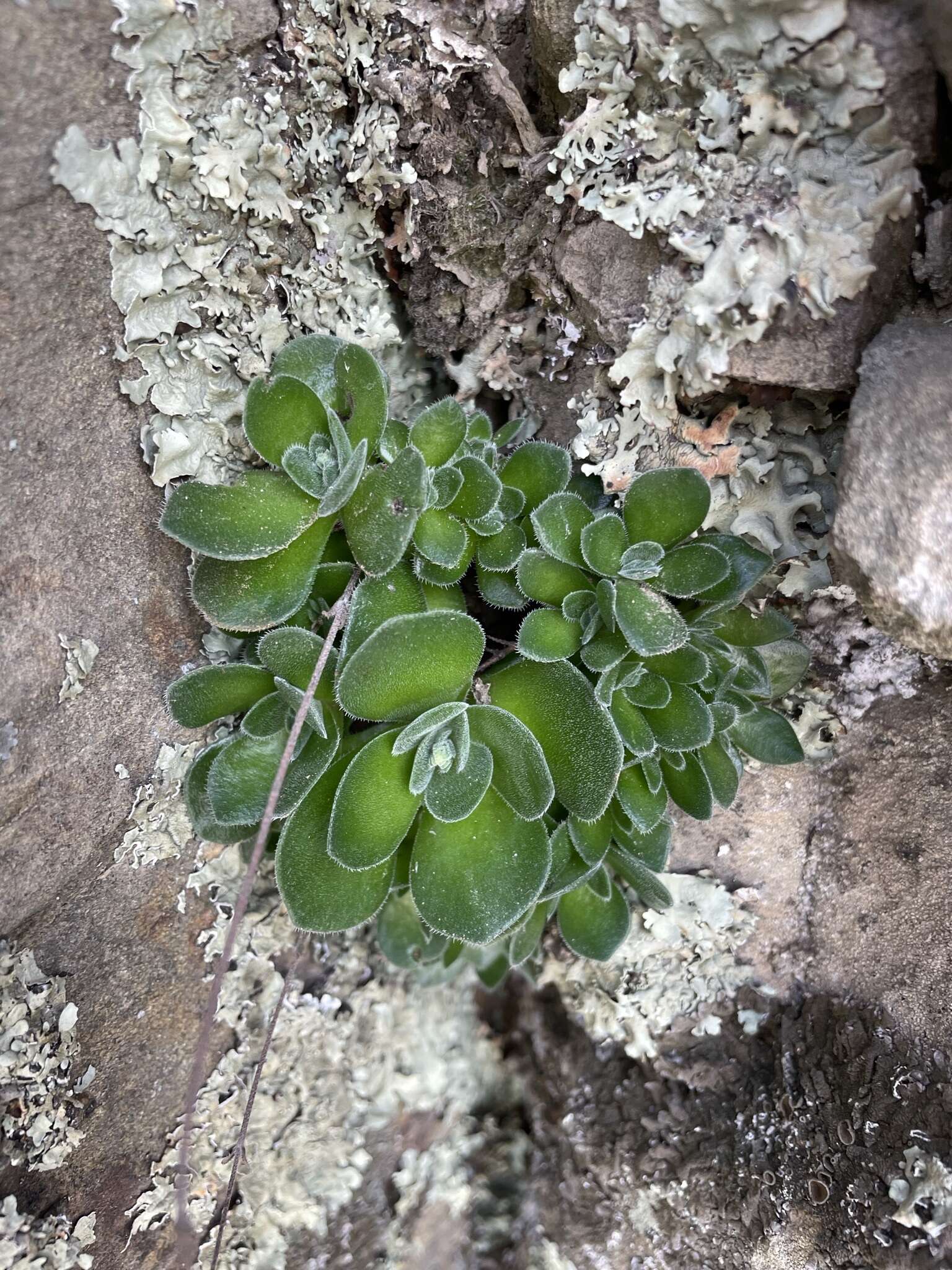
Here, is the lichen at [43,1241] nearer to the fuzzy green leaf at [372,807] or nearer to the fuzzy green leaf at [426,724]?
the fuzzy green leaf at [372,807]

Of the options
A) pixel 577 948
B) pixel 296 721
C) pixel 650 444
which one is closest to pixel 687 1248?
pixel 577 948

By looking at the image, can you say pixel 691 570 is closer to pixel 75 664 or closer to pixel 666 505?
pixel 666 505

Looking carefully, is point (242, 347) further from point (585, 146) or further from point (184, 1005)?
point (184, 1005)

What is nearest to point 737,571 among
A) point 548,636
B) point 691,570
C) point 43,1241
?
point 691,570

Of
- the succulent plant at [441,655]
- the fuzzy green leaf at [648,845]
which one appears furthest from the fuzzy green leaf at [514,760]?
the fuzzy green leaf at [648,845]

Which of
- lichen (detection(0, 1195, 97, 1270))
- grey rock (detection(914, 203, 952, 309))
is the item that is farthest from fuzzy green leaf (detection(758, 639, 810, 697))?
lichen (detection(0, 1195, 97, 1270))

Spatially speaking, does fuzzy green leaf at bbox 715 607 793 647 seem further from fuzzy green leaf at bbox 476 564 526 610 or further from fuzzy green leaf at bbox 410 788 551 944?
fuzzy green leaf at bbox 410 788 551 944
